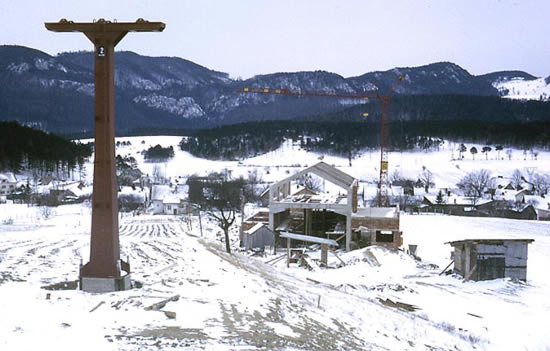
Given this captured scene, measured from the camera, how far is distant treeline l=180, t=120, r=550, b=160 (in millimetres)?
154875

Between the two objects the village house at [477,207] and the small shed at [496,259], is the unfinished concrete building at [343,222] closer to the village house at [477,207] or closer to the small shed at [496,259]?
the small shed at [496,259]

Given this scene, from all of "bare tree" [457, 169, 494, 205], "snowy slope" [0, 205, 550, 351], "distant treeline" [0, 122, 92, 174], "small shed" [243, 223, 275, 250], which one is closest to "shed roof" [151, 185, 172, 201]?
"distant treeline" [0, 122, 92, 174]

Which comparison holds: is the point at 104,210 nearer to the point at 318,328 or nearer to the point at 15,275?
the point at 15,275

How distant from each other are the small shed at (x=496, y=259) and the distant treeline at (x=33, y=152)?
3265 inches

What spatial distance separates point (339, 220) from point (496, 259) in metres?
14.3

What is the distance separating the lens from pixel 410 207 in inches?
2815

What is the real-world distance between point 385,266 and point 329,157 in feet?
427

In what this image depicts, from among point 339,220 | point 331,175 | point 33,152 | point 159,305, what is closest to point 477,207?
point 339,220

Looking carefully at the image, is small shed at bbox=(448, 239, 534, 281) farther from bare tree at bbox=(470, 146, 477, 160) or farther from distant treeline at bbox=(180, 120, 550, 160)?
bare tree at bbox=(470, 146, 477, 160)

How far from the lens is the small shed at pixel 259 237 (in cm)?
2825

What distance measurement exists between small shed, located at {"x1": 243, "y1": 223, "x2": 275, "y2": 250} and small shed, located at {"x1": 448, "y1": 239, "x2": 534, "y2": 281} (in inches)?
488

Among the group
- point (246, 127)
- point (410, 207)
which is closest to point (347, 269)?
point (410, 207)

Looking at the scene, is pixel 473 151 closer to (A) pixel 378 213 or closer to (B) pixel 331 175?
(A) pixel 378 213

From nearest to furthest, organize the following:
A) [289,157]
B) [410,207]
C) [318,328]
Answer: [318,328] → [410,207] → [289,157]
